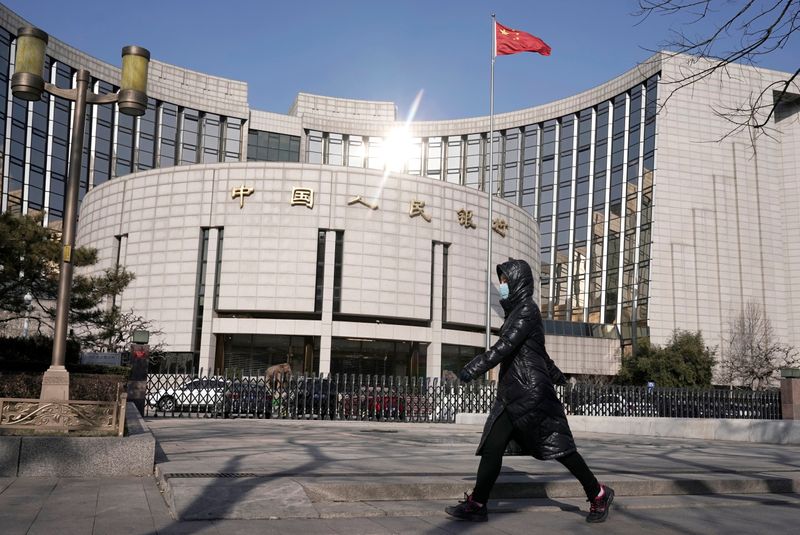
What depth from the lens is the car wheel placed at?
23.0 meters

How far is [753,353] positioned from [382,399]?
150 ft

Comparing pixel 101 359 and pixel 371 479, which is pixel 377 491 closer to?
pixel 371 479

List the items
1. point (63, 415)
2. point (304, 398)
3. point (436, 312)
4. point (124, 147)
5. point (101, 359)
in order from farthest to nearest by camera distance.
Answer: point (124, 147) < point (436, 312) < point (101, 359) < point (304, 398) < point (63, 415)

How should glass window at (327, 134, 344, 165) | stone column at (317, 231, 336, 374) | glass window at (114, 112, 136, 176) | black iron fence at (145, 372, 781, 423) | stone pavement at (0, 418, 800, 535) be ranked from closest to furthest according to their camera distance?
stone pavement at (0, 418, 800, 535) → black iron fence at (145, 372, 781, 423) → stone column at (317, 231, 336, 374) → glass window at (114, 112, 136, 176) → glass window at (327, 134, 344, 165)

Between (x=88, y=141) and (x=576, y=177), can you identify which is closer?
A: (x=88, y=141)

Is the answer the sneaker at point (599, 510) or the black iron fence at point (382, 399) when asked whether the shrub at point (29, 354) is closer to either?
the black iron fence at point (382, 399)

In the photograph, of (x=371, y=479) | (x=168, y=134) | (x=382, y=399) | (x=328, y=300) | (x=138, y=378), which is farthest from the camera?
(x=168, y=134)

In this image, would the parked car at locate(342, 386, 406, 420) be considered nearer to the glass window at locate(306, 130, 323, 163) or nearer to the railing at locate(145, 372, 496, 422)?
the railing at locate(145, 372, 496, 422)

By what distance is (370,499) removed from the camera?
654cm

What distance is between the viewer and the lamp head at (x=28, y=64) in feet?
35.2

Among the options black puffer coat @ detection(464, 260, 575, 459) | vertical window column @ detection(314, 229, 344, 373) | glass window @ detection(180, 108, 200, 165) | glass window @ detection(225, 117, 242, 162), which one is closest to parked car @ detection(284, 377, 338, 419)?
black puffer coat @ detection(464, 260, 575, 459)

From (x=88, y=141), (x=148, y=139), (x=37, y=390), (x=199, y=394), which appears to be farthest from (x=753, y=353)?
(x=88, y=141)

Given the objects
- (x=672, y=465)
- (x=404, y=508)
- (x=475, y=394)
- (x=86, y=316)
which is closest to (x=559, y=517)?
(x=404, y=508)

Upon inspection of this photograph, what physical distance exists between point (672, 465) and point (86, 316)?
23899 mm
